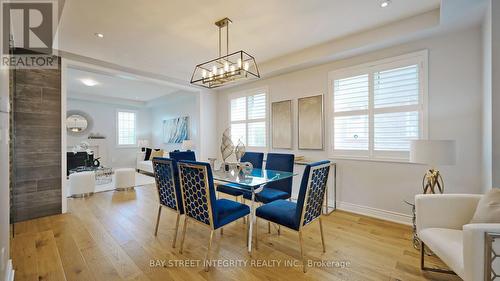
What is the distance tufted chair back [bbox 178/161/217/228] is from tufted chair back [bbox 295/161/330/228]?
0.79 meters

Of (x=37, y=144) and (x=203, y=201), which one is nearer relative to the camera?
(x=203, y=201)

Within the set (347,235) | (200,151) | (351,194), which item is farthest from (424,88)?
(200,151)

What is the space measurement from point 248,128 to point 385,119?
2660 mm

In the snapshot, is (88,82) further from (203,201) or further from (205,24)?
(203,201)

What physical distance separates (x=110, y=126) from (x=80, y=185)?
4.09 metres

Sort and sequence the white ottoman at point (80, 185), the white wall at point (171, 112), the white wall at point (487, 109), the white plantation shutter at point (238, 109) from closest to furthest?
the white wall at point (487, 109), the white ottoman at point (80, 185), the white plantation shutter at point (238, 109), the white wall at point (171, 112)

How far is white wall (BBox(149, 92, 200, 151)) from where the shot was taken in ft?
21.9

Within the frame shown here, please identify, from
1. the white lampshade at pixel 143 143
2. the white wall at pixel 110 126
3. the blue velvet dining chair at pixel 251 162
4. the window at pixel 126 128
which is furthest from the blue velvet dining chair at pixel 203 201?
the window at pixel 126 128

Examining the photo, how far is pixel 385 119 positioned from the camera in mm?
3008

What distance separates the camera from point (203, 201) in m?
1.96

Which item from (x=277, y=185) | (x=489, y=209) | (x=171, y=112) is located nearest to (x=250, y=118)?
(x=277, y=185)

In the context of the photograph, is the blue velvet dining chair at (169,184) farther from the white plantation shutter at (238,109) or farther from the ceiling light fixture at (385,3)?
the ceiling light fixture at (385,3)

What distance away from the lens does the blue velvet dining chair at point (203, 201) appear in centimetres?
190

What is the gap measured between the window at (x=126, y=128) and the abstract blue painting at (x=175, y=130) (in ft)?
4.67
